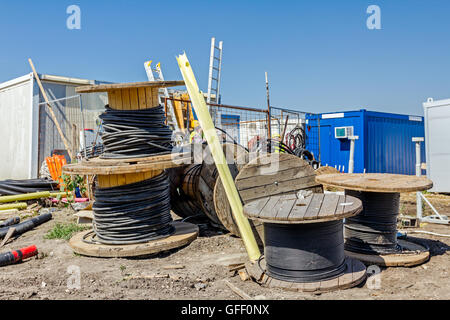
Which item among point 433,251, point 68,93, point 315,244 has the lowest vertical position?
point 433,251

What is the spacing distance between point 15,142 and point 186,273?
13310 mm

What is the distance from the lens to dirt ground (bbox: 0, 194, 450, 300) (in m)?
3.58

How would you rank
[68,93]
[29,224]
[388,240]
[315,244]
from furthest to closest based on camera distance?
[68,93]
[29,224]
[388,240]
[315,244]

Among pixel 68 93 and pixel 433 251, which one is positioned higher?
pixel 68 93

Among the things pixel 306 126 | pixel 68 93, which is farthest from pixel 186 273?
pixel 68 93

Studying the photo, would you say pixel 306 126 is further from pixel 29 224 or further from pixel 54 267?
pixel 54 267

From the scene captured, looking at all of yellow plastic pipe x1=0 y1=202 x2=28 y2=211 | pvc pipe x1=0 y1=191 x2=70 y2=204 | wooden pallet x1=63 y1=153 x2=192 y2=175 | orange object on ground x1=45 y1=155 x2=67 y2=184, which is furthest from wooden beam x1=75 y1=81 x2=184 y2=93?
orange object on ground x1=45 y1=155 x2=67 y2=184

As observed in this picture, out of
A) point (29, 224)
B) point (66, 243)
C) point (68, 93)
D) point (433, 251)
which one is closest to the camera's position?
point (433, 251)

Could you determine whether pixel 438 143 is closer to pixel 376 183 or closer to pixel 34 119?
pixel 376 183

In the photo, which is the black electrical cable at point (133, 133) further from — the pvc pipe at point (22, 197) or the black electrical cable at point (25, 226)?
the pvc pipe at point (22, 197)

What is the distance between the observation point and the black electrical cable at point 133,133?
5.07 meters

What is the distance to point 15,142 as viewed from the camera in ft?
48.7

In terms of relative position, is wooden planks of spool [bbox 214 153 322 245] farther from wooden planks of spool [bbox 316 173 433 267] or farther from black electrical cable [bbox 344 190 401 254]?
black electrical cable [bbox 344 190 401 254]

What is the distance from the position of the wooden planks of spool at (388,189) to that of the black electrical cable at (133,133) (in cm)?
228
